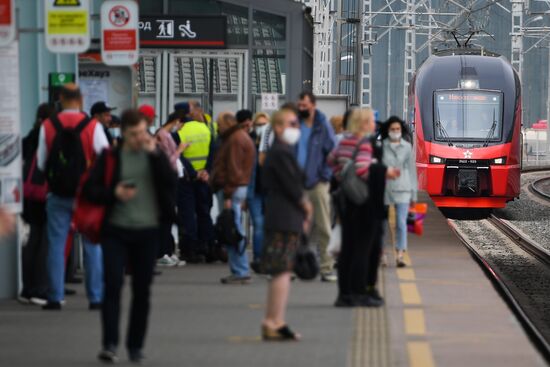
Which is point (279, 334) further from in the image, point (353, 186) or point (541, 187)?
point (541, 187)

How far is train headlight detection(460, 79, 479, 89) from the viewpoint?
28.4 metres

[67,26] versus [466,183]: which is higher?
[67,26]

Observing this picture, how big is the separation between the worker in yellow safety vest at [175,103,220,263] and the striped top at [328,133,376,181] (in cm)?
352

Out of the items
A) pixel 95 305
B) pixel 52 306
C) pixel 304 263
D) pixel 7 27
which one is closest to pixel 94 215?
pixel 304 263

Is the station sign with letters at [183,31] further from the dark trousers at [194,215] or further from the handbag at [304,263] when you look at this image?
the handbag at [304,263]

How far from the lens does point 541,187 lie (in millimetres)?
48156

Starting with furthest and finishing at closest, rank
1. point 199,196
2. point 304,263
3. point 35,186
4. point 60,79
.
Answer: point 199,196 < point 60,79 < point 35,186 < point 304,263

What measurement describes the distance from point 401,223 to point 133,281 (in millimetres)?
6914

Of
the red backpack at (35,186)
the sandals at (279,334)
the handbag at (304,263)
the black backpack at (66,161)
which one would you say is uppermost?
the black backpack at (66,161)

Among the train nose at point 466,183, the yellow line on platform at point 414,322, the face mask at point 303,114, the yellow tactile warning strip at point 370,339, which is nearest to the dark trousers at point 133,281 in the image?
the yellow tactile warning strip at point 370,339

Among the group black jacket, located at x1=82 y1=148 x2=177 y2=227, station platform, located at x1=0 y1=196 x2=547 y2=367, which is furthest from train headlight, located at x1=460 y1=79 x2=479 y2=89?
black jacket, located at x1=82 y1=148 x2=177 y2=227

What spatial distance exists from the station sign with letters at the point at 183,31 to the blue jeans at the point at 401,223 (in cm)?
492

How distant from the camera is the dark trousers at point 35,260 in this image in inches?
474

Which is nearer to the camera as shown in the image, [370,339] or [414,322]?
[370,339]
